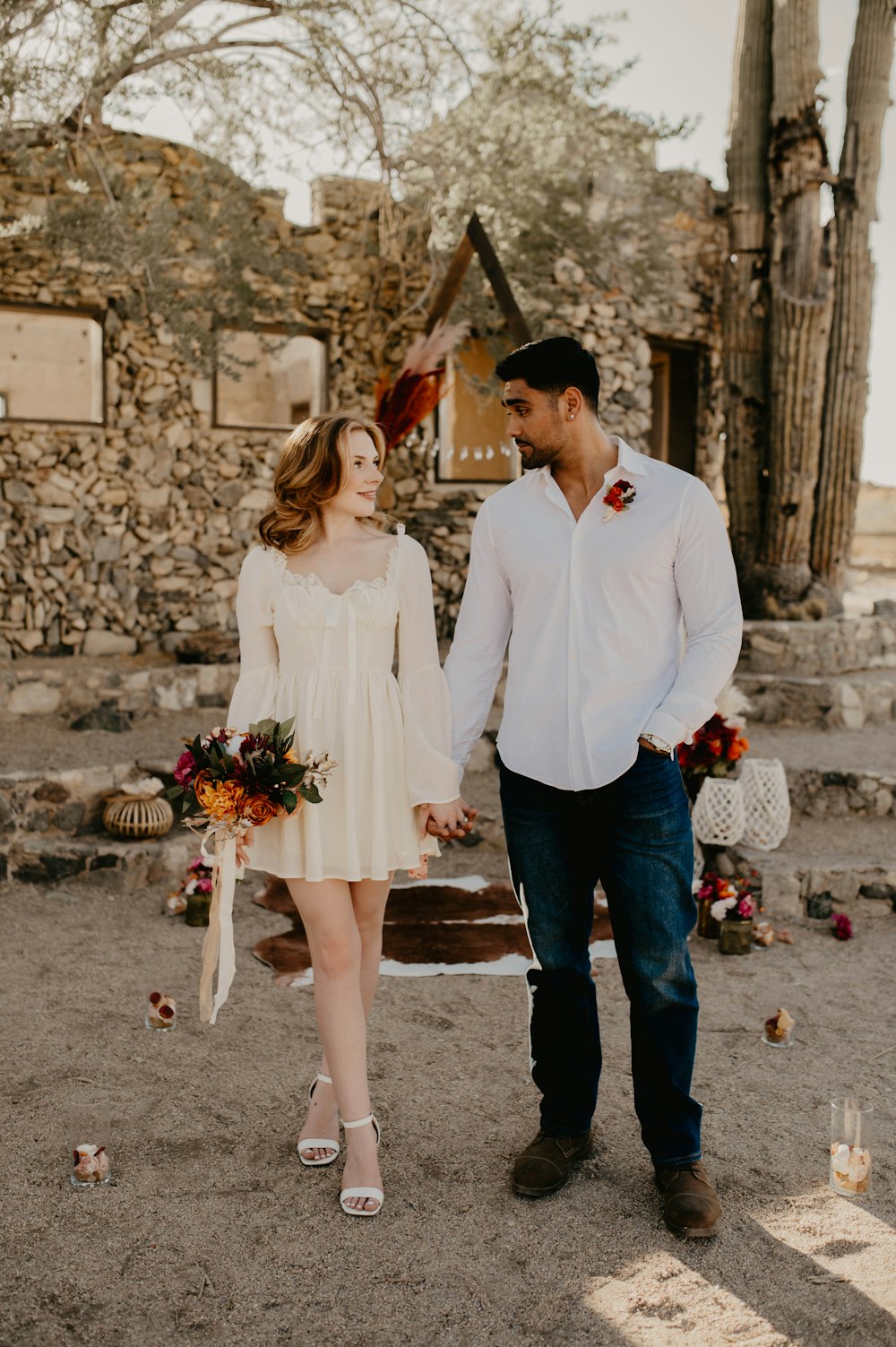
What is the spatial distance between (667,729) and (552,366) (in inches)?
34.8

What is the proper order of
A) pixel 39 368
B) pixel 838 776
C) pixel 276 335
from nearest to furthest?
1. pixel 838 776
2. pixel 39 368
3. pixel 276 335

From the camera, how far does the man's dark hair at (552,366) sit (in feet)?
8.84

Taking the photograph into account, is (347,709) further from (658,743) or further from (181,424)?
(181,424)

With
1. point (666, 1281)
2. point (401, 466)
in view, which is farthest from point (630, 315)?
point (666, 1281)

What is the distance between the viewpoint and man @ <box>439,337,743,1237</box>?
8.80 ft

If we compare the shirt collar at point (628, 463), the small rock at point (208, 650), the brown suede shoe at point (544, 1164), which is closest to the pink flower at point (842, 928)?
the brown suede shoe at point (544, 1164)

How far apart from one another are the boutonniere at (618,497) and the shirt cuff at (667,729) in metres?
0.48

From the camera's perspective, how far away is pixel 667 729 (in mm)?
2582

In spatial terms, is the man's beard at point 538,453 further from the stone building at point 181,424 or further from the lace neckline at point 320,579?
the stone building at point 181,424

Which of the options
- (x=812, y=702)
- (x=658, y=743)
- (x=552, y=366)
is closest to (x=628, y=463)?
(x=552, y=366)

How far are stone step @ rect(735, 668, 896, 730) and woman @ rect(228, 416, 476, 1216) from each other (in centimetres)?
606

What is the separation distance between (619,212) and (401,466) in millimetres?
2860

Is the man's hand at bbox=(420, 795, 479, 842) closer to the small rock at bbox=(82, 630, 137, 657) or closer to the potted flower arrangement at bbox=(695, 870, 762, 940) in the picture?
the potted flower arrangement at bbox=(695, 870, 762, 940)

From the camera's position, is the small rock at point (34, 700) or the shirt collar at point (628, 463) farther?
the small rock at point (34, 700)
